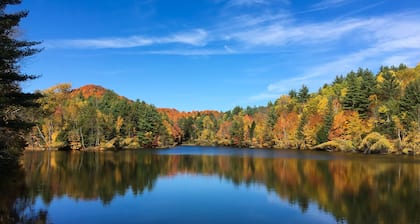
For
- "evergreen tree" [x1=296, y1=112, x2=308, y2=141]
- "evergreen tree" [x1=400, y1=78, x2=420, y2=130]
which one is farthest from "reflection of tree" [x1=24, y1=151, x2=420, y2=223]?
"evergreen tree" [x1=296, y1=112, x2=308, y2=141]

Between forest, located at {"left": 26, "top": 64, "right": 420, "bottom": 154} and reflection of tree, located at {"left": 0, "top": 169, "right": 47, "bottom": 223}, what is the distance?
22487mm

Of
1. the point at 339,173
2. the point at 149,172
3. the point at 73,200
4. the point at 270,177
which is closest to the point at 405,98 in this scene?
the point at 339,173

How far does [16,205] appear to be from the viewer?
18.4 meters

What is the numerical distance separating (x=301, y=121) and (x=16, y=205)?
76988 mm

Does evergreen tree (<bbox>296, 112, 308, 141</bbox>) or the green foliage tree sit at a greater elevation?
the green foliage tree

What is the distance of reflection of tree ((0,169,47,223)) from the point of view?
625 inches

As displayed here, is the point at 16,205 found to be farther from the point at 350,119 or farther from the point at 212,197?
the point at 350,119

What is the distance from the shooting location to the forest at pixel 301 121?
2411 inches

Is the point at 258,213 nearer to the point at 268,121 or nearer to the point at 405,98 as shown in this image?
the point at 405,98

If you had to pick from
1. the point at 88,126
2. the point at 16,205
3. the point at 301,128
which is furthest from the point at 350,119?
the point at 16,205

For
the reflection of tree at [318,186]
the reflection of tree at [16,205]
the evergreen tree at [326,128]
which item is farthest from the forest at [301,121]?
the reflection of tree at [16,205]

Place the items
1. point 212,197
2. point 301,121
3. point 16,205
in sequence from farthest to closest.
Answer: point 301,121
point 212,197
point 16,205

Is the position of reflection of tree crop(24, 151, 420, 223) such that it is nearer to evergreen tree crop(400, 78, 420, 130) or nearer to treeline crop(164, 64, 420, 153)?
evergreen tree crop(400, 78, 420, 130)

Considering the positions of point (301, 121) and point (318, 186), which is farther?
point (301, 121)
